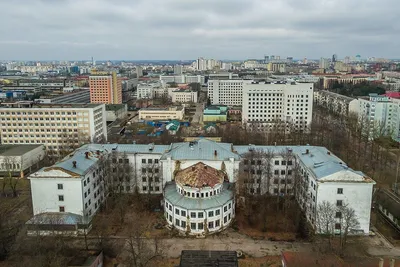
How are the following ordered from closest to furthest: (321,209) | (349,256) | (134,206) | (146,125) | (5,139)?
(349,256), (321,209), (134,206), (5,139), (146,125)

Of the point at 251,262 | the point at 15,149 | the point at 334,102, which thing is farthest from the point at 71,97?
the point at 251,262

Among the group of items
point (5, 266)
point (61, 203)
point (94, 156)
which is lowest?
point (5, 266)

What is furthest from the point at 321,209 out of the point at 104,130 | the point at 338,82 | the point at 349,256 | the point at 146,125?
the point at 338,82

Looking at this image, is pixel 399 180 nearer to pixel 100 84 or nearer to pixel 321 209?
pixel 321 209

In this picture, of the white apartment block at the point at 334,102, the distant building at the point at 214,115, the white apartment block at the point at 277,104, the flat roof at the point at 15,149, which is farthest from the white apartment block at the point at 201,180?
the white apartment block at the point at 334,102

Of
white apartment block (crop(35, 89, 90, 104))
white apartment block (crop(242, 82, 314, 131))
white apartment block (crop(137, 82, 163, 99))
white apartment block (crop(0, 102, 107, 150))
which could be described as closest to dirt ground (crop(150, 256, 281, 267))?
white apartment block (crop(0, 102, 107, 150))

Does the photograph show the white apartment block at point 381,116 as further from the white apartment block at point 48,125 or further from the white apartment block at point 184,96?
the white apartment block at point 184,96

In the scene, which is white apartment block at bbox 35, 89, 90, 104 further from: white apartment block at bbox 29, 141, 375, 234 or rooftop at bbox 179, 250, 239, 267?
rooftop at bbox 179, 250, 239, 267
